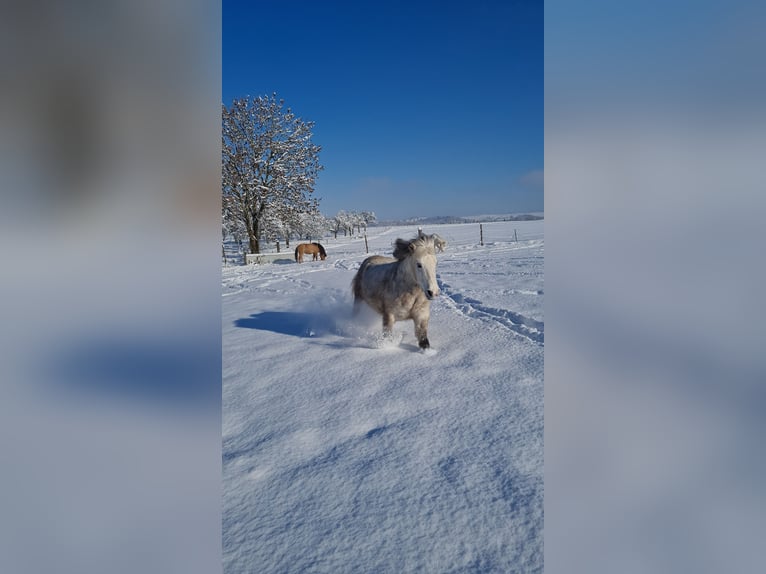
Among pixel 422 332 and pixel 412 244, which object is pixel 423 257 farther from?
pixel 422 332

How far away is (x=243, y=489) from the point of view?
113cm

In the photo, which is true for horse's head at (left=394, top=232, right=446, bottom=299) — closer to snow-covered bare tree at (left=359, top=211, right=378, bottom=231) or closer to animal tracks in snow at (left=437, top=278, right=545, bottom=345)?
animal tracks in snow at (left=437, top=278, right=545, bottom=345)

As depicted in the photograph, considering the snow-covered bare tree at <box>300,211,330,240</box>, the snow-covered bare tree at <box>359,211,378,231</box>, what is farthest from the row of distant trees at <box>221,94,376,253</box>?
the snow-covered bare tree at <box>359,211,378,231</box>

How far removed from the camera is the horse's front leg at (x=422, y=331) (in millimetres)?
2666

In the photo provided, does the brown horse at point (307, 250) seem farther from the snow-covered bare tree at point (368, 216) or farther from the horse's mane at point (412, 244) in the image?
the snow-covered bare tree at point (368, 216)

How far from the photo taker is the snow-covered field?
0.87 metres

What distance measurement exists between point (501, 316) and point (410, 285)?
3.88 ft

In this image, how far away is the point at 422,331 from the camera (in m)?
2.71

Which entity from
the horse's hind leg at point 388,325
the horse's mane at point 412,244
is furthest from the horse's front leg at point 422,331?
the horse's mane at point 412,244
